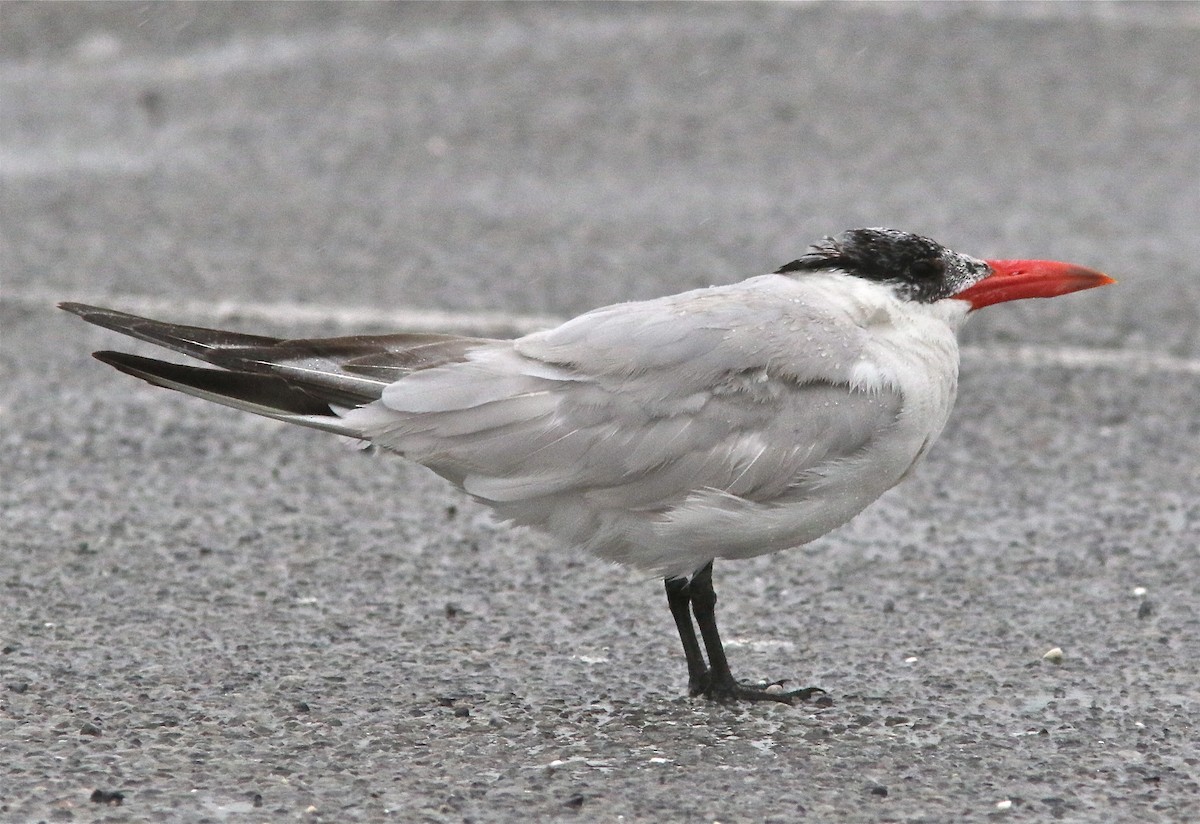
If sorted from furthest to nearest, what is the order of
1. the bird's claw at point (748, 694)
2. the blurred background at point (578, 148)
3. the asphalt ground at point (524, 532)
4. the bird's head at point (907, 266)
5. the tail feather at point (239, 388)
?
the blurred background at point (578, 148) → the bird's head at point (907, 266) → the bird's claw at point (748, 694) → the tail feather at point (239, 388) → the asphalt ground at point (524, 532)

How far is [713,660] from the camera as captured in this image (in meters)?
4.29

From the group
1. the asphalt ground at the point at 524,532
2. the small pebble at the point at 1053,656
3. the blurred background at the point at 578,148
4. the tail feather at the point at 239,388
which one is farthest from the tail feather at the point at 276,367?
the blurred background at the point at 578,148

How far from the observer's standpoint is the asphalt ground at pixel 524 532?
391 cm

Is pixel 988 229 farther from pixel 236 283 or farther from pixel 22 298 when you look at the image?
pixel 22 298

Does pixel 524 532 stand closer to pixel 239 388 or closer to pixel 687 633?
pixel 687 633

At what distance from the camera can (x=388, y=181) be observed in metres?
9.18

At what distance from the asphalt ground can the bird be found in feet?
1.44

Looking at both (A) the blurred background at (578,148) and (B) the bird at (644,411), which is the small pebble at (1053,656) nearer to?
(B) the bird at (644,411)

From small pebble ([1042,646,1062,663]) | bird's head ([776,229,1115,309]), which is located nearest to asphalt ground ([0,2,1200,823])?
small pebble ([1042,646,1062,663])

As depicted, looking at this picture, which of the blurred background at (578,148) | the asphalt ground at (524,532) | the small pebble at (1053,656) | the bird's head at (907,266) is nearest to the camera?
the asphalt ground at (524,532)

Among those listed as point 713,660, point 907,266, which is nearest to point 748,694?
point 713,660

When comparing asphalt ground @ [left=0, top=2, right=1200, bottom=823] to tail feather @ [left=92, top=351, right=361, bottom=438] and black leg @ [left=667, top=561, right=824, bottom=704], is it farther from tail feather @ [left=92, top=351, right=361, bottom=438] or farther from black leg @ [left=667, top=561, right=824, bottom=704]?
tail feather @ [left=92, top=351, right=361, bottom=438]

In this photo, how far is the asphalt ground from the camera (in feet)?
12.8

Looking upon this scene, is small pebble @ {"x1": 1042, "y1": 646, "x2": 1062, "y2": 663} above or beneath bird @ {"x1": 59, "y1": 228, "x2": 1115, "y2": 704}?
beneath
